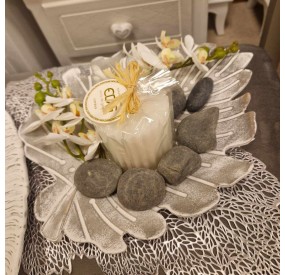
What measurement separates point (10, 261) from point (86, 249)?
0.13 m

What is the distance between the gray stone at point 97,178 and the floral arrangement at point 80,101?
0.03 meters

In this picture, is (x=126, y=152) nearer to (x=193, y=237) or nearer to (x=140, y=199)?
(x=140, y=199)

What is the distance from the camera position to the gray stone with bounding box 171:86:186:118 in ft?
2.21

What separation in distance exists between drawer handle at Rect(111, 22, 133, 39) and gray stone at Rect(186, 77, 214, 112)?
286 mm

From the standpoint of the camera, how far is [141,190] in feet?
1.83

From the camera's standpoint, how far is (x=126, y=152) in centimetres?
59

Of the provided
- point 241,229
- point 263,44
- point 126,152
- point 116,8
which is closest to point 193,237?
point 241,229

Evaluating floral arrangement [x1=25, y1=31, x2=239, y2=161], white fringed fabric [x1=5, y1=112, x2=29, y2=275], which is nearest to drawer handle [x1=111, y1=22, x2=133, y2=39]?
floral arrangement [x1=25, y1=31, x2=239, y2=161]

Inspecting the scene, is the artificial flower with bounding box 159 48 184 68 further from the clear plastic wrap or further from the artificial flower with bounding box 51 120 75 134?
the artificial flower with bounding box 51 120 75 134

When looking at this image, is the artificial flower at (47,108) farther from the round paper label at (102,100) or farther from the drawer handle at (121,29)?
the drawer handle at (121,29)

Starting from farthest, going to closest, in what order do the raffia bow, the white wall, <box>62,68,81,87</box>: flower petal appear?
1. the white wall
2. <box>62,68,81,87</box>: flower petal
3. the raffia bow

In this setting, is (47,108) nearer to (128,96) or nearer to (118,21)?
(128,96)

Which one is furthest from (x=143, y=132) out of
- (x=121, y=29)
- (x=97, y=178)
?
(x=121, y=29)
